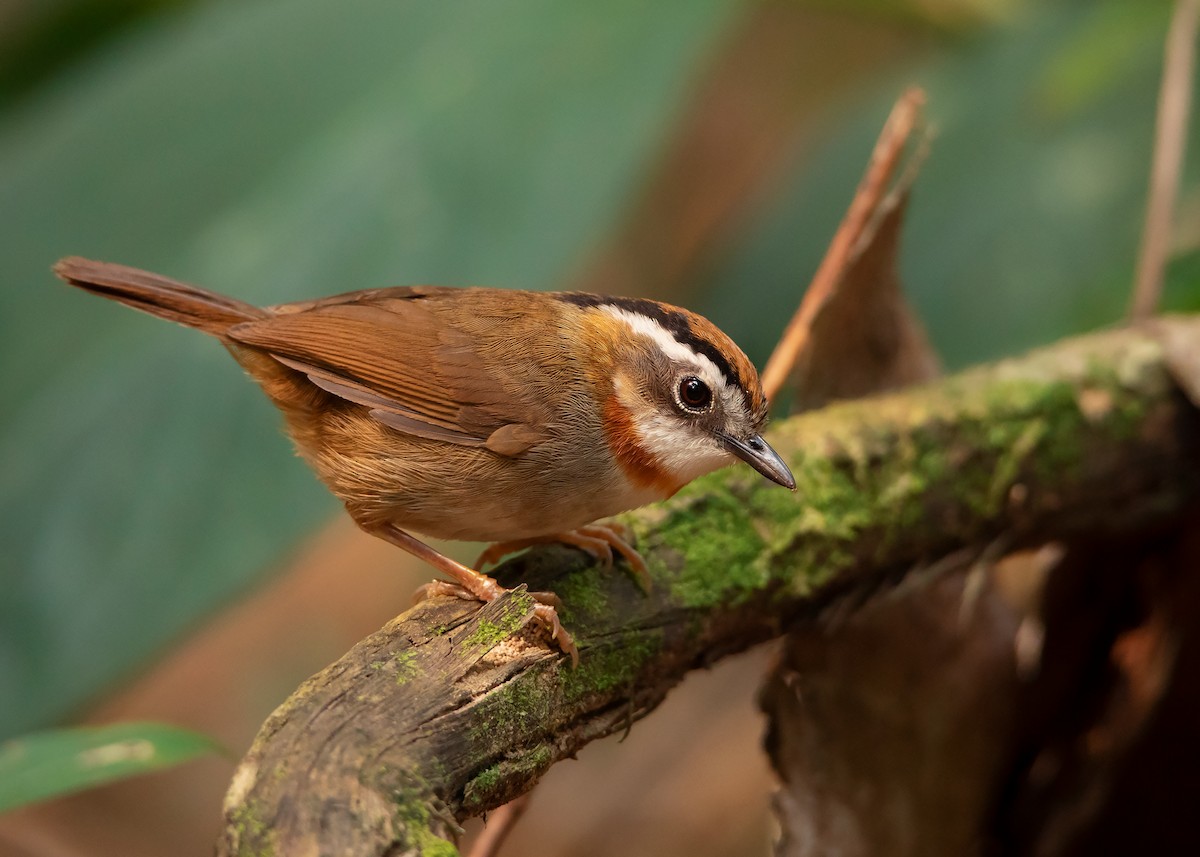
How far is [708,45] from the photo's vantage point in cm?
328

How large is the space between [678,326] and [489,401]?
48cm

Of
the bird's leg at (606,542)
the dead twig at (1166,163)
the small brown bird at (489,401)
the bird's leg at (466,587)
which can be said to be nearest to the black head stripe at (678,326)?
the small brown bird at (489,401)

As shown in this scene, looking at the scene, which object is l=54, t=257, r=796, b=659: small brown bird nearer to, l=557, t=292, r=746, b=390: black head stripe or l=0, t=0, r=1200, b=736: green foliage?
l=557, t=292, r=746, b=390: black head stripe

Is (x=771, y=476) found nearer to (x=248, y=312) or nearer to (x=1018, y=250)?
(x=248, y=312)

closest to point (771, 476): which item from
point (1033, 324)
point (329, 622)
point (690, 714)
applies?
point (1033, 324)

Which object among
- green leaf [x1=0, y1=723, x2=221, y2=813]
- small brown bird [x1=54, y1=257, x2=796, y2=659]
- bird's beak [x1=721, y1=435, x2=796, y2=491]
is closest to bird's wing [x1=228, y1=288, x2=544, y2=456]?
small brown bird [x1=54, y1=257, x2=796, y2=659]

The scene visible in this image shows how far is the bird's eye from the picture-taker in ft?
8.50

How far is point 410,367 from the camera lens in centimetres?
262

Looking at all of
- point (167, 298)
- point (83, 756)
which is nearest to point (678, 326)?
point (167, 298)

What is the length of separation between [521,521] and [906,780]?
1.29 meters

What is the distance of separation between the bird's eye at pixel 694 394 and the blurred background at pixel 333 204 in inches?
24.8

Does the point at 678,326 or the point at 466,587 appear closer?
the point at 466,587

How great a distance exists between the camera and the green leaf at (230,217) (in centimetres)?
256

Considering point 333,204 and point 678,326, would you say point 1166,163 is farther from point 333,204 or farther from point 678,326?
point 333,204
